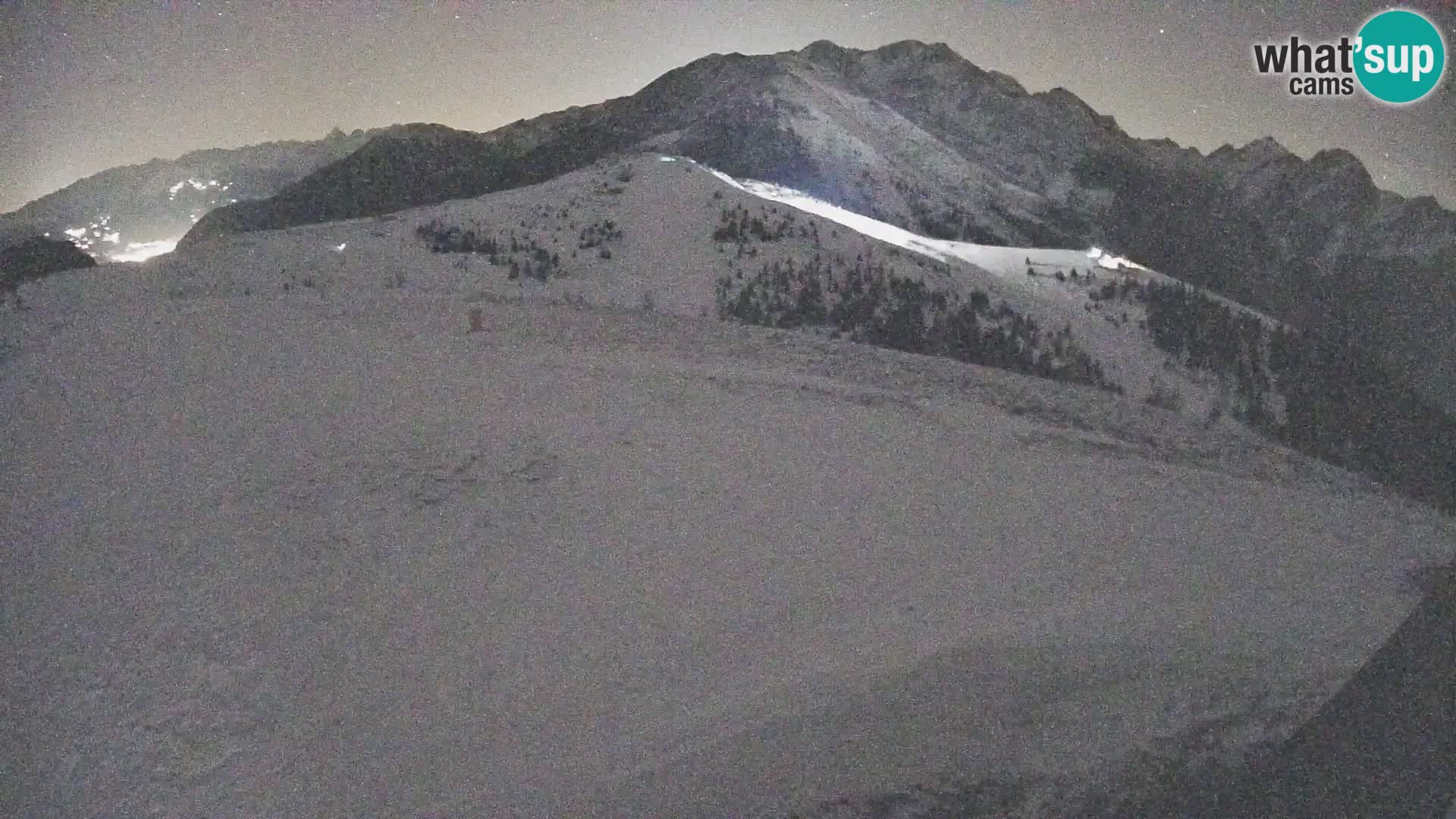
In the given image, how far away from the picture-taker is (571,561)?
6699mm

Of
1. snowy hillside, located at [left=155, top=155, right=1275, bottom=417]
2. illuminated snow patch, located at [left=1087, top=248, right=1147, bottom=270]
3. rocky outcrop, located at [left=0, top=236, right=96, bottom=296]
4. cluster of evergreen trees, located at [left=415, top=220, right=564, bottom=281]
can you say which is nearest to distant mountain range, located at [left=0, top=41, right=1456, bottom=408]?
illuminated snow patch, located at [left=1087, top=248, right=1147, bottom=270]

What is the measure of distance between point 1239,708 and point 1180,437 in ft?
20.5

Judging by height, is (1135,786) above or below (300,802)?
below

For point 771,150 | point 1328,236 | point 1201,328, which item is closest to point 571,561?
point 1201,328

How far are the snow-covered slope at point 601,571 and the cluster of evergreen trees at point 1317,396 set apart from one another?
4740mm

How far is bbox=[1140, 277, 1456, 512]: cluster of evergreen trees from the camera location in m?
14.5

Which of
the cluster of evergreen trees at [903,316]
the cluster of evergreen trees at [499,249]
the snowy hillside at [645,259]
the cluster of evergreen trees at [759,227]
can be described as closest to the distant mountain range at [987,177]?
the snowy hillside at [645,259]

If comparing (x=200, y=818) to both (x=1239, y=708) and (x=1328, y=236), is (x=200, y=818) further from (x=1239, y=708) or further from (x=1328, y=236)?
(x=1328, y=236)

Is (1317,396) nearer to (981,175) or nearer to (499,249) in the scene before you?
(499,249)

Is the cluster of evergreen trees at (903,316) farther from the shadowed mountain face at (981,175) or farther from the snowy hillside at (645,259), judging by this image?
the shadowed mountain face at (981,175)

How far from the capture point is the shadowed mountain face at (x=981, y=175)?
4822 cm

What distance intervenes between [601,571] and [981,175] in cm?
5869

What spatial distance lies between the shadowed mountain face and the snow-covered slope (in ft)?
102

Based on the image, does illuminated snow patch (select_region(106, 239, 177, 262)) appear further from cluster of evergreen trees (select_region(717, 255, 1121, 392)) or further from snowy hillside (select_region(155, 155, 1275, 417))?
cluster of evergreen trees (select_region(717, 255, 1121, 392))
